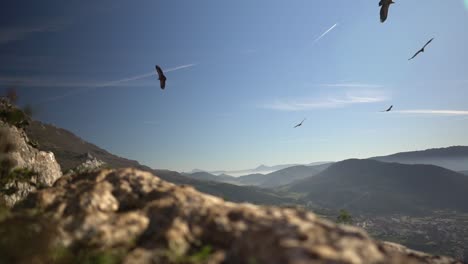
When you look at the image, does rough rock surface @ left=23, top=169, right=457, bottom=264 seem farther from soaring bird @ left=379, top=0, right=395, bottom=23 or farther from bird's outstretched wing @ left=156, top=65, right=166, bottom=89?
soaring bird @ left=379, top=0, right=395, bottom=23

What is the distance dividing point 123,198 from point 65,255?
3.46 metres

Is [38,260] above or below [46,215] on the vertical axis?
below

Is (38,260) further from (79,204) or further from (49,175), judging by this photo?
(49,175)

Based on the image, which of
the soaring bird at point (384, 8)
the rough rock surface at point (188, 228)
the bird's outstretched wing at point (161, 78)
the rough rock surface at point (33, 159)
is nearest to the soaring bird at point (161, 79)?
the bird's outstretched wing at point (161, 78)

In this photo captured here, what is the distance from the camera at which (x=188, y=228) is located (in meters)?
9.14

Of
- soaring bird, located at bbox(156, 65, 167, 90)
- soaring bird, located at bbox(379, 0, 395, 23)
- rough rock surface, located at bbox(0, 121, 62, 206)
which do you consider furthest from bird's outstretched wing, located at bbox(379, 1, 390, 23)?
rough rock surface, located at bbox(0, 121, 62, 206)

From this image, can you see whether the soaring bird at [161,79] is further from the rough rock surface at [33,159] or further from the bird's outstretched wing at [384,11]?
the bird's outstretched wing at [384,11]

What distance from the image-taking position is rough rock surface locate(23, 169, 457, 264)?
725cm

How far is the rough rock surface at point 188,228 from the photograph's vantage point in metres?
7.25

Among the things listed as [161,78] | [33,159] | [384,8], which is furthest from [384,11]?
[33,159]

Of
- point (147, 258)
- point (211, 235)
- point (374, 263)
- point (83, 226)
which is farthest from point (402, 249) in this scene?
point (83, 226)

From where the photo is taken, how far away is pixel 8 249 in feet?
24.8

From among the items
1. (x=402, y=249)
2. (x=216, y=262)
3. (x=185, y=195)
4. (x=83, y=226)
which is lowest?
(x=402, y=249)

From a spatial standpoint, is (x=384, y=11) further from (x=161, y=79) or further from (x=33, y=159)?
(x=33, y=159)
